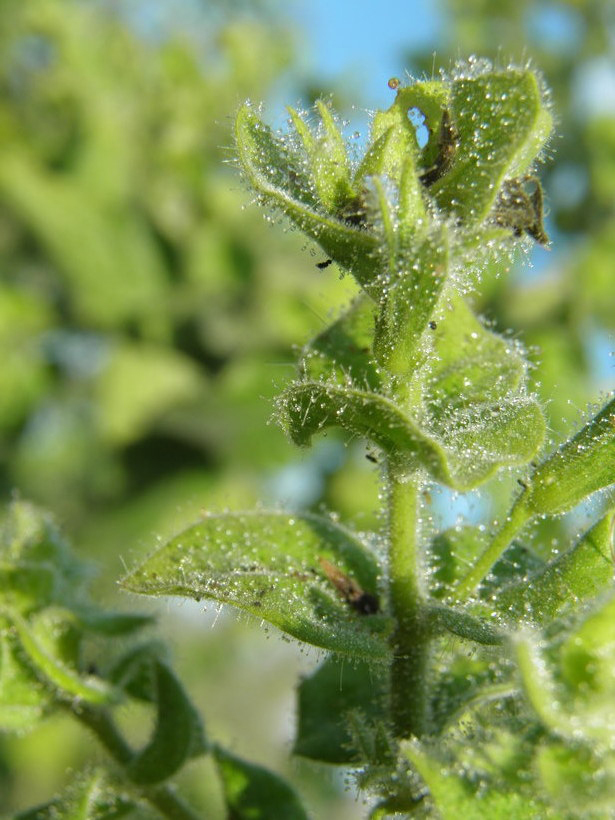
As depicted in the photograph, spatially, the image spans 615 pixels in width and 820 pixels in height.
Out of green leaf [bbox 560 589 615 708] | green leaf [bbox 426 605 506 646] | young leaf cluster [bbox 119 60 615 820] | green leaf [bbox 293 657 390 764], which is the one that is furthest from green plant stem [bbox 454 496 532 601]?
green leaf [bbox 560 589 615 708]

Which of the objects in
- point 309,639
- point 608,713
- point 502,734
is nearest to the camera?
point 608,713

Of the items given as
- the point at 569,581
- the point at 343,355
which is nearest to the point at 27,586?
the point at 343,355

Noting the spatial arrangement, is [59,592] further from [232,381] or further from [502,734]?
[232,381]

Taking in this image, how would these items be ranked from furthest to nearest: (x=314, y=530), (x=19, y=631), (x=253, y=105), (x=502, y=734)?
1. (x=19, y=631)
2. (x=314, y=530)
3. (x=253, y=105)
4. (x=502, y=734)

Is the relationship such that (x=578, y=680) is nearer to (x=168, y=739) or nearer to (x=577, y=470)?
(x=577, y=470)

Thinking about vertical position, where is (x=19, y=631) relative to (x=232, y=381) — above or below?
below

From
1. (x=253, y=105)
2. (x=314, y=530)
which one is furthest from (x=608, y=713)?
(x=253, y=105)

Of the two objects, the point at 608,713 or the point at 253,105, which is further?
the point at 253,105

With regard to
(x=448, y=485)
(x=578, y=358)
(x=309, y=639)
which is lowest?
(x=309, y=639)
